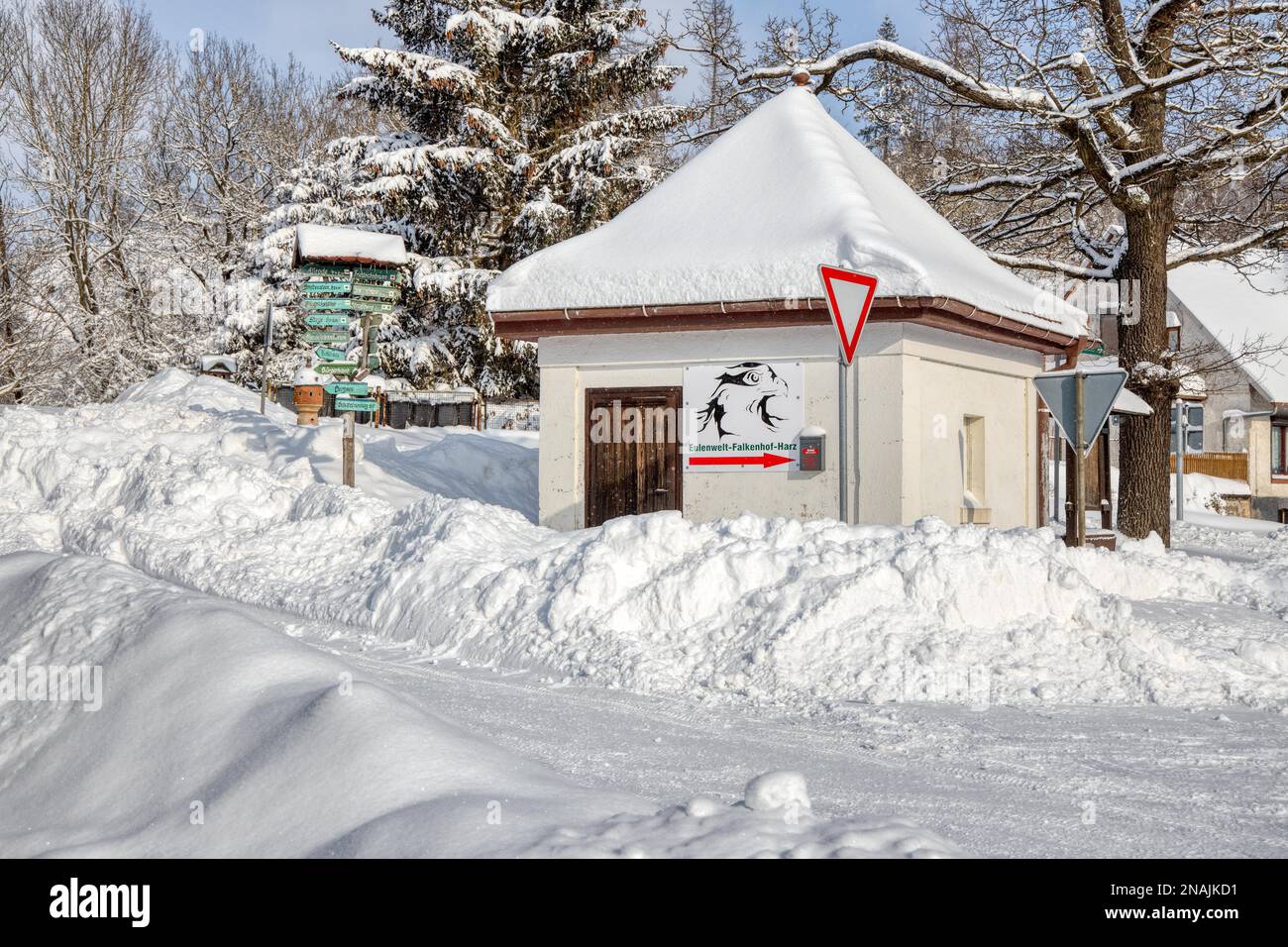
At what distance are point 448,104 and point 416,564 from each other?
71.3 feet

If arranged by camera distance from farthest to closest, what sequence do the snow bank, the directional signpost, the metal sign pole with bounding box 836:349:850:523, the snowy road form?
the directional signpost → the metal sign pole with bounding box 836:349:850:523 → the snowy road → the snow bank

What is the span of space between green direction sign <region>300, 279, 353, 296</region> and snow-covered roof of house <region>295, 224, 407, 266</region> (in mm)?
285

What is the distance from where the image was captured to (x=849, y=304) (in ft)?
27.1

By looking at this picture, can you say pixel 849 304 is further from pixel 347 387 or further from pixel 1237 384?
pixel 1237 384

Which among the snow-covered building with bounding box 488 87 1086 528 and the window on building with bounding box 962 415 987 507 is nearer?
the snow-covered building with bounding box 488 87 1086 528

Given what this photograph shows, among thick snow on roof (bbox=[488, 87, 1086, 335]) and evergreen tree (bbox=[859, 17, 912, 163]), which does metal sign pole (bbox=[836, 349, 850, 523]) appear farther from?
evergreen tree (bbox=[859, 17, 912, 163])

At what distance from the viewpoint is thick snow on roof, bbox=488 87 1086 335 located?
11688 mm

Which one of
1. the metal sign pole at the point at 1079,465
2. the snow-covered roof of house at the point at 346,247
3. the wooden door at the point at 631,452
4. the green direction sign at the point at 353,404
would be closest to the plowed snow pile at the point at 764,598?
the metal sign pole at the point at 1079,465

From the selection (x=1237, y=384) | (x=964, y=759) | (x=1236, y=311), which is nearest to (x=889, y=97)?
(x=964, y=759)

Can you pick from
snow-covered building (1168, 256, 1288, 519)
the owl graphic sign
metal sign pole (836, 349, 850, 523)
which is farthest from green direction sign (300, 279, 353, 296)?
snow-covered building (1168, 256, 1288, 519)

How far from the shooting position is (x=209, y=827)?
425 centimetres

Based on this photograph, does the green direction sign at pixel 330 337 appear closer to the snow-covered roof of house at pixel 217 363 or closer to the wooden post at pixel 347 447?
the wooden post at pixel 347 447
